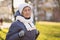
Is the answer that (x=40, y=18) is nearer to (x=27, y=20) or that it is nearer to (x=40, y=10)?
(x=40, y=10)

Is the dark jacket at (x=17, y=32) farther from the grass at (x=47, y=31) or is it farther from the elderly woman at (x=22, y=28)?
the grass at (x=47, y=31)

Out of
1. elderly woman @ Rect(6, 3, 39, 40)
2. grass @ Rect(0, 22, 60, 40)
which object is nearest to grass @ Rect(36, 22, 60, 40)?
grass @ Rect(0, 22, 60, 40)

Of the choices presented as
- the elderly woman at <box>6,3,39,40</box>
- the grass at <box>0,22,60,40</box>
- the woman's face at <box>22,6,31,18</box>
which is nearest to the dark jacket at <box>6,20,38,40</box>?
the elderly woman at <box>6,3,39,40</box>

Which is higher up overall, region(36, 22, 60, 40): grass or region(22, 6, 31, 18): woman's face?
region(22, 6, 31, 18): woman's face

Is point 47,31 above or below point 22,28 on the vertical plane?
below

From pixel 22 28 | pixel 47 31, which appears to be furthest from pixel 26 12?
pixel 47 31

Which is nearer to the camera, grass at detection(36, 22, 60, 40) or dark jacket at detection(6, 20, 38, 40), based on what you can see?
dark jacket at detection(6, 20, 38, 40)

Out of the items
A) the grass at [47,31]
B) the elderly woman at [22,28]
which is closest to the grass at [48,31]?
the grass at [47,31]

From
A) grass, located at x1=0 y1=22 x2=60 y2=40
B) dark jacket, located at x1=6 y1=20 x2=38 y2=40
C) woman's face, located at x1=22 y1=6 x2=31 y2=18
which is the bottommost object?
grass, located at x1=0 y1=22 x2=60 y2=40

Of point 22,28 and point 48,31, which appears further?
point 48,31

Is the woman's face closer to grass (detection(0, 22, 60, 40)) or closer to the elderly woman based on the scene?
the elderly woman

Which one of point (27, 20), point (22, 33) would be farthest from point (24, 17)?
point (22, 33)

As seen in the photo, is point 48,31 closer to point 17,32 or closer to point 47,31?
point 47,31

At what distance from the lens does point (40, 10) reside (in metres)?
4.10
